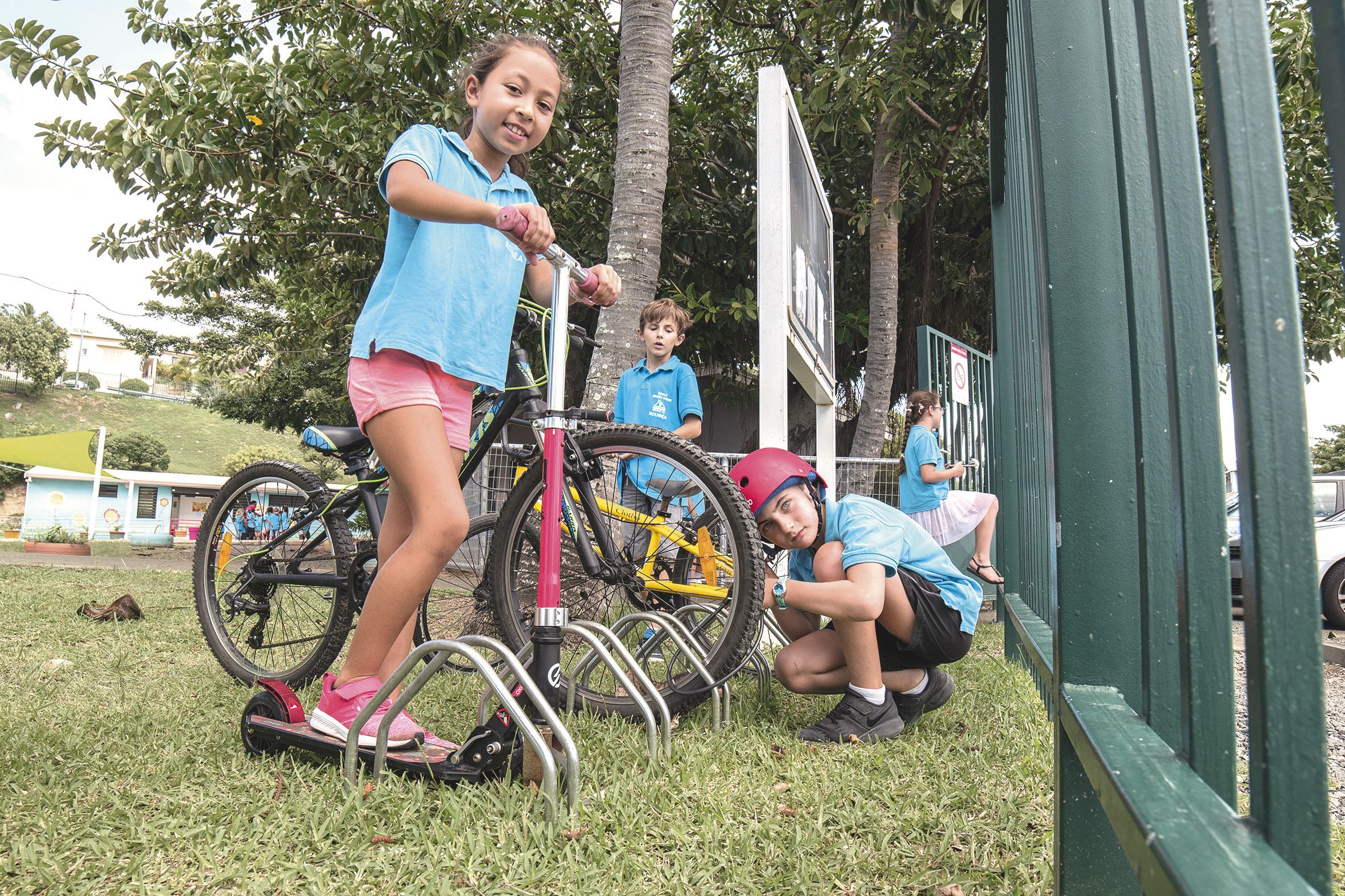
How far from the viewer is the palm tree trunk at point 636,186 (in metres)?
4.91

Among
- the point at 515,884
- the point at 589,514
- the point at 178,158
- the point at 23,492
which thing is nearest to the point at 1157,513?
the point at 515,884

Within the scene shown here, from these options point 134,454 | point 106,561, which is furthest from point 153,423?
point 106,561

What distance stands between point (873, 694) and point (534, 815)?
121cm

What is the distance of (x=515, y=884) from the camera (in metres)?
1.46

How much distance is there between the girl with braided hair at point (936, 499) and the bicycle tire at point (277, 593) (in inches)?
163

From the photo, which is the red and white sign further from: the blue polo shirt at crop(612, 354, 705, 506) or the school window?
the school window

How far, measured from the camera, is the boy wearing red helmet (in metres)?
2.47

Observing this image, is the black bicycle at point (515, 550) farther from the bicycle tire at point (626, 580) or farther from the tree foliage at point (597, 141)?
the tree foliage at point (597, 141)

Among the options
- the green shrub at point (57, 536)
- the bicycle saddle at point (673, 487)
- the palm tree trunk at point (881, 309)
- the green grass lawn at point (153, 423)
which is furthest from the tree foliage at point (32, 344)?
the bicycle saddle at point (673, 487)

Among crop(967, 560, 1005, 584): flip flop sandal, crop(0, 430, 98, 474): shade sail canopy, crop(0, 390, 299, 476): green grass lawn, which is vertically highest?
crop(0, 390, 299, 476): green grass lawn

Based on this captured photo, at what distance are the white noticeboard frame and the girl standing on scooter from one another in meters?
1.55

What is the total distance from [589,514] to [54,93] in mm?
5567

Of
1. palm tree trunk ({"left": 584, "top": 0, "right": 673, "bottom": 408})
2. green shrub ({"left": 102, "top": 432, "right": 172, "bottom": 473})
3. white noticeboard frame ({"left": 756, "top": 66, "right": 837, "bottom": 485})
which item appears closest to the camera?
white noticeboard frame ({"left": 756, "top": 66, "right": 837, "bottom": 485})

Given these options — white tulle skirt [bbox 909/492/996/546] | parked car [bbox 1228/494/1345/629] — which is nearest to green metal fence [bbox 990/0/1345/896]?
white tulle skirt [bbox 909/492/996/546]
